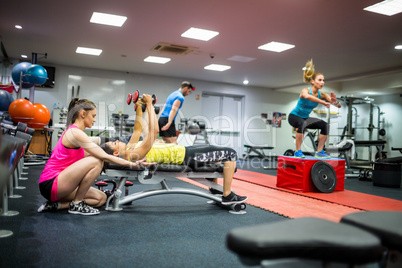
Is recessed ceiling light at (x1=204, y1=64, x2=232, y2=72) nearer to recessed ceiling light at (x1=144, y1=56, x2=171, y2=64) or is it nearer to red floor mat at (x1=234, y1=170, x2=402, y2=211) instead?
recessed ceiling light at (x1=144, y1=56, x2=171, y2=64)

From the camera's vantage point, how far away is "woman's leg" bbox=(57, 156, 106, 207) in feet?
7.56

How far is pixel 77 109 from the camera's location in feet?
7.89

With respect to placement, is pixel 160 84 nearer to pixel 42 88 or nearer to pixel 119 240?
pixel 42 88

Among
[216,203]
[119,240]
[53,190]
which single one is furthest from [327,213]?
[53,190]

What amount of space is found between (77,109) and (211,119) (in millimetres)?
8618

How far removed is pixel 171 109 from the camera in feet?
14.5

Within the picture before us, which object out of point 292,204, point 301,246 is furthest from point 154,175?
point 301,246

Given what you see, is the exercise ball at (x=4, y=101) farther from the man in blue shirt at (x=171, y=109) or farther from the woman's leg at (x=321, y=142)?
the woman's leg at (x=321, y=142)

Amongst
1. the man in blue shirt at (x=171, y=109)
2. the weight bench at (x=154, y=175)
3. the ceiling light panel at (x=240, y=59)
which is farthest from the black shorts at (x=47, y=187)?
the ceiling light panel at (x=240, y=59)

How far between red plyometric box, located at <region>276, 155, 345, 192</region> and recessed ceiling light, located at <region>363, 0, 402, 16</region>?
2.22m

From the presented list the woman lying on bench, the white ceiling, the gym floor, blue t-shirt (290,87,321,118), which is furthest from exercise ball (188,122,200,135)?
the woman lying on bench

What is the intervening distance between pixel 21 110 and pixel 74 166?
3121 millimetres

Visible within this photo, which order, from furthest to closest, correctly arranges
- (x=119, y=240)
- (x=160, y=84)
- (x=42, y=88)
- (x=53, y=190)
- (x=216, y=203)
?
(x=160, y=84) → (x=42, y=88) → (x=216, y=203) → (x=53, y=190) → (x=119, y=240)

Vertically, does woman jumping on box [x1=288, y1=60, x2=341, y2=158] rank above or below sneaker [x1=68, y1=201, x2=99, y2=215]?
above
